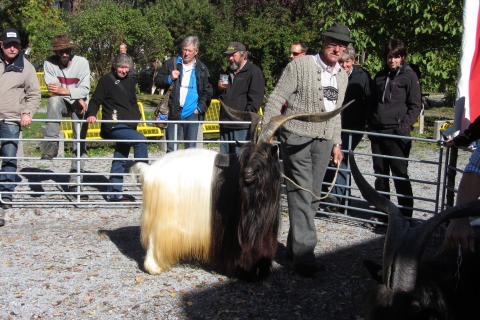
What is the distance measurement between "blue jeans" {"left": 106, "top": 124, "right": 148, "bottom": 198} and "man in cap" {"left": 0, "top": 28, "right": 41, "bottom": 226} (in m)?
1.22

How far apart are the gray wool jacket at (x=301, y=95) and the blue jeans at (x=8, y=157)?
13.7 feet

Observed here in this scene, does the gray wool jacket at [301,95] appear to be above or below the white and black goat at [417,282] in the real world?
above

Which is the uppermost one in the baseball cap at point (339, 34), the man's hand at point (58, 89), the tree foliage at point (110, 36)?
the tree foliage at point (110, 36)

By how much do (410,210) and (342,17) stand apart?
7.30 meters

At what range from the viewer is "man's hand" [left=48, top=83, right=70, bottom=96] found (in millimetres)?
8516

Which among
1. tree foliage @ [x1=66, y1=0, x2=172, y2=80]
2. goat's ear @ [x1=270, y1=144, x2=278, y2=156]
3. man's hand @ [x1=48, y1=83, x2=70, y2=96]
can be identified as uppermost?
tree foliage @ [x1=66, y1=0, x2=172, y2=80]

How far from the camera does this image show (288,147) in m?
5.97

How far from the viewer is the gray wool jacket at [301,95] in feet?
19.1

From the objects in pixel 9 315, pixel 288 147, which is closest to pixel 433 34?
pixel 288 147

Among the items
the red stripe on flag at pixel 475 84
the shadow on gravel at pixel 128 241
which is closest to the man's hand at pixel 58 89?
the shadow on gravel at pixel 128 241

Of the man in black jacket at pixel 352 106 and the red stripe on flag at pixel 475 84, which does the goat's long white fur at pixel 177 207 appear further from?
the red stripe on flag at pixel 475 84

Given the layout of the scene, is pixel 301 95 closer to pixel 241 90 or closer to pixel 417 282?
pixel 417 282

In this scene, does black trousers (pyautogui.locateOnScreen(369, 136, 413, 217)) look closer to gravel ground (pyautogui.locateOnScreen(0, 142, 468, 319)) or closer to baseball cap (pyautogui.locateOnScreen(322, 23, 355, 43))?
gravel ground (pyautogui.locateOnScreen(0, 142, 468, 319))

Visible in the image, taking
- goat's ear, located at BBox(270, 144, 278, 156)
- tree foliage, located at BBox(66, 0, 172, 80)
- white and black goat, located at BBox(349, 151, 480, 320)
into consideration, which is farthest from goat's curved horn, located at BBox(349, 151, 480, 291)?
tree foliage, located at BBox(66, 0, 172, 80)
